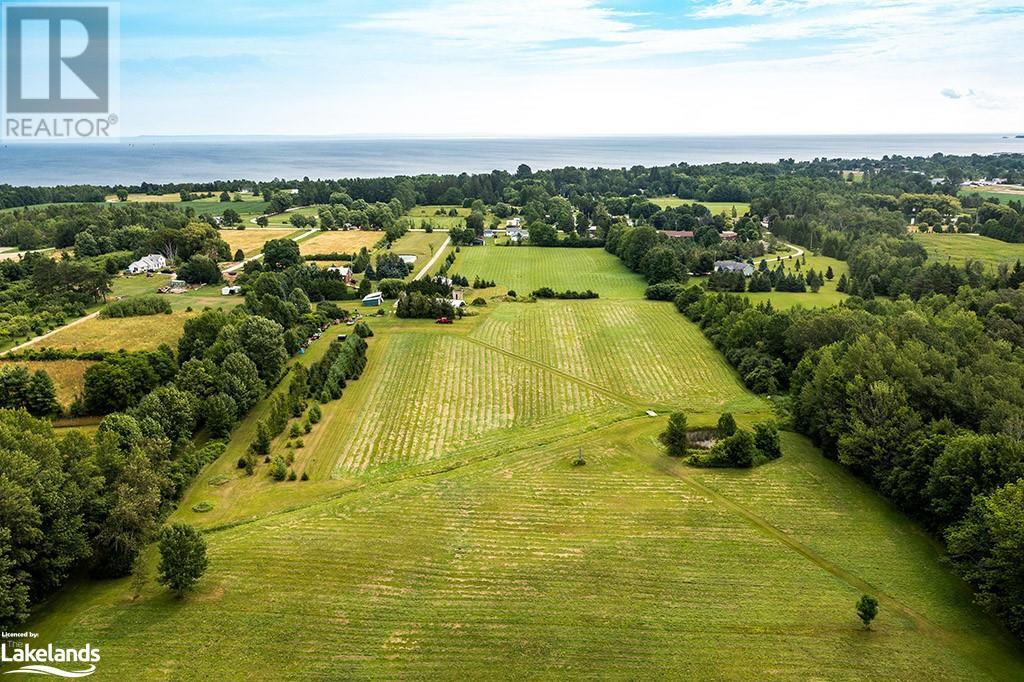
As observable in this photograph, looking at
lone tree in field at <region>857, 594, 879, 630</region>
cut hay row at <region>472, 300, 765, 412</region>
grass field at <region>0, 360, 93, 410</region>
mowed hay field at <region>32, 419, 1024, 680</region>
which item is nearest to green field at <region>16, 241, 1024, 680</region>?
mowed hay field at <region>32, 419, 1024, 680</region>

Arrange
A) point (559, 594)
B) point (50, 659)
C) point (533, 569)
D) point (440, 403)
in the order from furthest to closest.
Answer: point (440, 403) → point (533, 569) → point (559, 594) → point (50, 659)

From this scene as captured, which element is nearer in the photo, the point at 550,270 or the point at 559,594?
the point at 559,594

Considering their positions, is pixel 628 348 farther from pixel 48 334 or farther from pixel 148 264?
pixel 148 264

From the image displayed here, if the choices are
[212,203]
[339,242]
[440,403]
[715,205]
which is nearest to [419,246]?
[339,242]

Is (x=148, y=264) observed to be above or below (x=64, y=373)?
above

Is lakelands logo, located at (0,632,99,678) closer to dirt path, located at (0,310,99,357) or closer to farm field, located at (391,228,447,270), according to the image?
dirt path, located at (0,310,99,357)

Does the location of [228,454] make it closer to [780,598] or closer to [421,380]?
[421,380]
